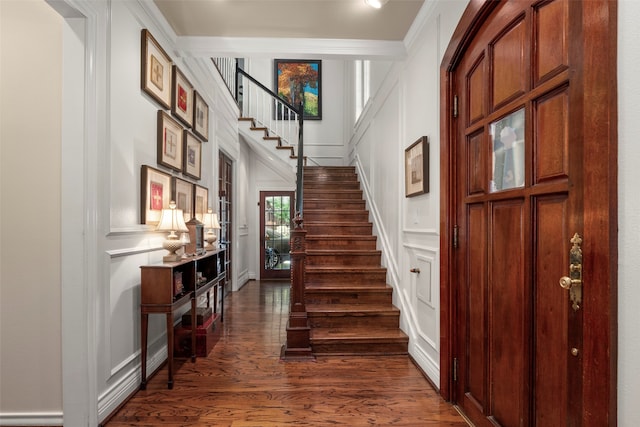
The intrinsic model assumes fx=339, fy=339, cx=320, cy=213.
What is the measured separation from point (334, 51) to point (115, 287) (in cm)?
259

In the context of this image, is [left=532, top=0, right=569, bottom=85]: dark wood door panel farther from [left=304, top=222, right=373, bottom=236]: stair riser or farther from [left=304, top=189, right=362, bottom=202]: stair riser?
[left=304, top=189, right=362, bottom=202]: stair riser

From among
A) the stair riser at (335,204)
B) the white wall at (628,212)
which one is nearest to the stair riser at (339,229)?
the stair riser at (335,204)

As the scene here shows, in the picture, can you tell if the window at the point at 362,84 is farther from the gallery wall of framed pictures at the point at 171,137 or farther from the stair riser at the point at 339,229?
the gallery wall of framed pictures at the point at 171,137

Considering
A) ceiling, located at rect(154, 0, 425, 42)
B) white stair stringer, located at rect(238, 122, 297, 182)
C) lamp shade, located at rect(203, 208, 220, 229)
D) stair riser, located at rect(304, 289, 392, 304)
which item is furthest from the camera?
white stair stringer, located at rect(238, 122, 297, 182)

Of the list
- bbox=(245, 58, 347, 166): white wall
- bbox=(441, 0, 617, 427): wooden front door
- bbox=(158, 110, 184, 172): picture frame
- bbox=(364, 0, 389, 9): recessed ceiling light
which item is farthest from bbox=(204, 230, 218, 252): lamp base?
bbox=(245, 58, 347, 166): white wall

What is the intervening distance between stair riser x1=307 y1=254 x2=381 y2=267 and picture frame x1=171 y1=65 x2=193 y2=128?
1.94m

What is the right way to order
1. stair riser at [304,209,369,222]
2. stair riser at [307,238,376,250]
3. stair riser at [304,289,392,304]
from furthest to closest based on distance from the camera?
stair riser at [304,209,369,222]
stair riser at [307,238,376,250]
stair riser at [304,289,392,304]

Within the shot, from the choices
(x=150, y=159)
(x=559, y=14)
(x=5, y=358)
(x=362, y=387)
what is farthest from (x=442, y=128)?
(x=5, y=358)

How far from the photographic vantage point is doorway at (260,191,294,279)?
6.72 metres

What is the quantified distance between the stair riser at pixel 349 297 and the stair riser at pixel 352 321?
240 millimetres

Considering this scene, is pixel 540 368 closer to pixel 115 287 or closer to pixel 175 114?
pixel 115 287

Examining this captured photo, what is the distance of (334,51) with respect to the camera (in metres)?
3.09

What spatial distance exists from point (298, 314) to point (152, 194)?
154cm

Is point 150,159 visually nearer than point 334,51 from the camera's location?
Yes
